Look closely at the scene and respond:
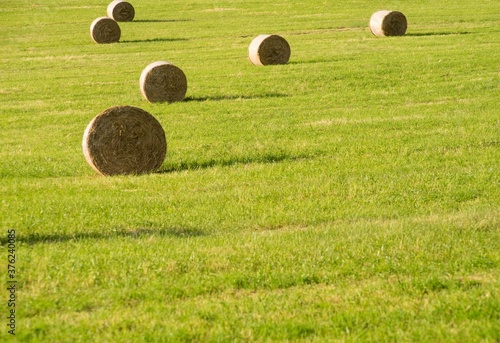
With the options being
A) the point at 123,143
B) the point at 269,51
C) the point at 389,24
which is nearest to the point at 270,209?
the point at 123,143

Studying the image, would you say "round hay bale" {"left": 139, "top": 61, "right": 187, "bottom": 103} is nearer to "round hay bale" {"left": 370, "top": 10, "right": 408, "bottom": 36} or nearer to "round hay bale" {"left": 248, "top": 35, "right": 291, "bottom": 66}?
"round hay bale" {"left": 248, "top": 35, "right": 291, "bottom": 66}

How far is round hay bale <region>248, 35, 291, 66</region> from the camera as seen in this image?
3222 cm

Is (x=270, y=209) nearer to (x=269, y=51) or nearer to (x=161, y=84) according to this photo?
(x=161, y=84)

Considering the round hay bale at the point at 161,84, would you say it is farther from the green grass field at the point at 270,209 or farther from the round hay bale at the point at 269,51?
the round hay bale at the point at 269,51

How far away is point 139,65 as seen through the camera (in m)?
33.3

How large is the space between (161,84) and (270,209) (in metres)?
12.9

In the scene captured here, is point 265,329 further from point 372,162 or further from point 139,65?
point 139,65

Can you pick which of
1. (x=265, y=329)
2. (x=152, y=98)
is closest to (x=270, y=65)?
(x=152, y=98)

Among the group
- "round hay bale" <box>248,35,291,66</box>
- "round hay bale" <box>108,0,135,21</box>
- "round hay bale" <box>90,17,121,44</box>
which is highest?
"round hay bale" <box>108,0,135,21</box>

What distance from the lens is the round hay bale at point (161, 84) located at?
25.3 metres

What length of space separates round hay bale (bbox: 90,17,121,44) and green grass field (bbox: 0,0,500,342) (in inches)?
416

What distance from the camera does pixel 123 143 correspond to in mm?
16594

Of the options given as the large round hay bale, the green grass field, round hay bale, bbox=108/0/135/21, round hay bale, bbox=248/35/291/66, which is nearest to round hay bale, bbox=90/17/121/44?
round hay bale, bbox=108/0/135/21

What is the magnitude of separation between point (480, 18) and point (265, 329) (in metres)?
40.4
